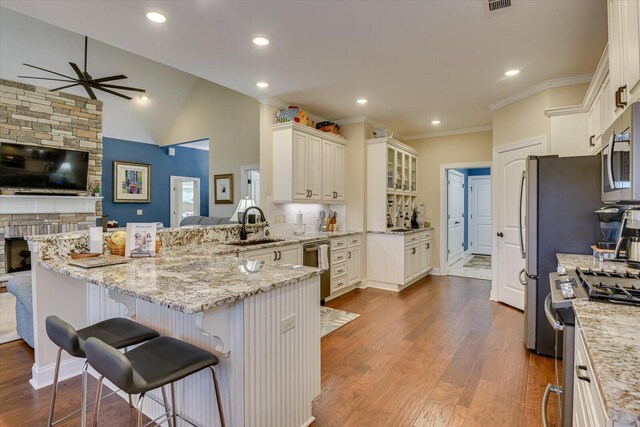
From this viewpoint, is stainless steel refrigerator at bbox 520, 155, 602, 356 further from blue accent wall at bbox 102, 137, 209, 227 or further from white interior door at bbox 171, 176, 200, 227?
white interior door at bbox 171, 176, 200, 227

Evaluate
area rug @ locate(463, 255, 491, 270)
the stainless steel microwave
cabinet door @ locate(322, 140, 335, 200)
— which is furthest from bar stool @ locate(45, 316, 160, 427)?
area rug @ locate(463, 255, 491, 270)

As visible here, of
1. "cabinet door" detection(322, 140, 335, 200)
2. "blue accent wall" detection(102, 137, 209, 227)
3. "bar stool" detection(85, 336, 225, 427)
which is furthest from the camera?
"blue accent wall" detection(102, 137, 209, 227)

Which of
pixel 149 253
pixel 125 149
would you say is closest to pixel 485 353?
pixel 149 253

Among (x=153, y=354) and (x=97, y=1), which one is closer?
(x=153, y=354)

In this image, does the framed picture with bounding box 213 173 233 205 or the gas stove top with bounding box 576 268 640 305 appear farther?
the framed picture with bounding box 213 173 233 205

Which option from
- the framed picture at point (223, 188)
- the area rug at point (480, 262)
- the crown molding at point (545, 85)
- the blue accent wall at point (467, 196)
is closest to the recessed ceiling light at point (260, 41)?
the crown molding at point (545, 85)

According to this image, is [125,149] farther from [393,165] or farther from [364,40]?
[364,40]

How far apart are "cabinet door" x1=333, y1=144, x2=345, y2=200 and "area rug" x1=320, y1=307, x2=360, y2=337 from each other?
1765 millimetres

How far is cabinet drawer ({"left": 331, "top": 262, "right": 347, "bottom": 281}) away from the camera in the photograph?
4.49 meters

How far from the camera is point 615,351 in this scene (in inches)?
35.9

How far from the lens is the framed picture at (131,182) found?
24.0 feet

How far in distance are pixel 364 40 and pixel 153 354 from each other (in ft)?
8.71

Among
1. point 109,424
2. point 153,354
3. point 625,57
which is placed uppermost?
point 625,57

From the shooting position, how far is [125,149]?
7512 mm
